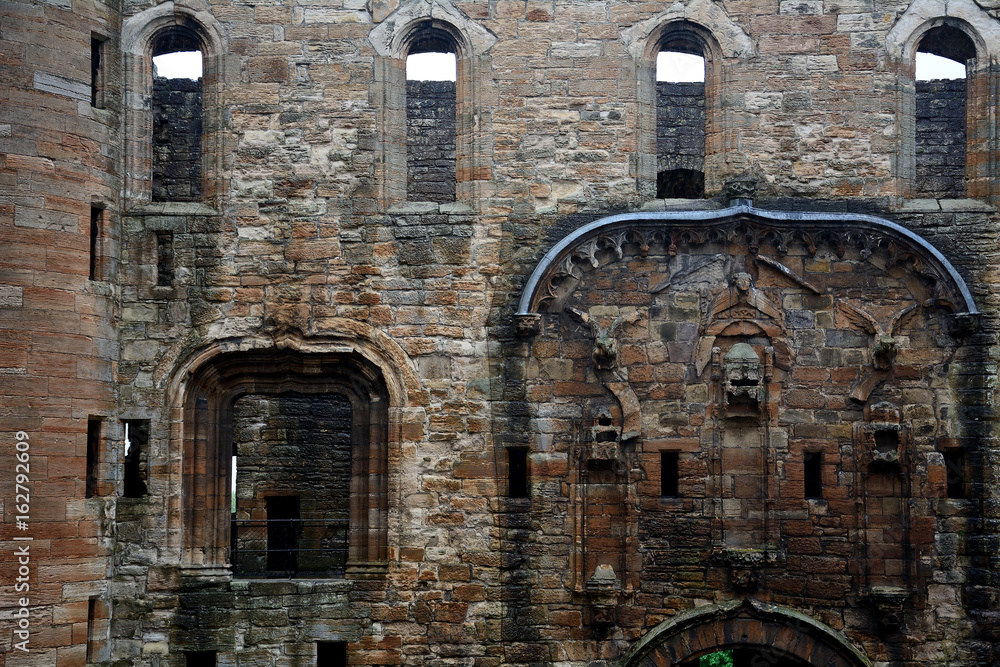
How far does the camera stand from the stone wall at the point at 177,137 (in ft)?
49.4

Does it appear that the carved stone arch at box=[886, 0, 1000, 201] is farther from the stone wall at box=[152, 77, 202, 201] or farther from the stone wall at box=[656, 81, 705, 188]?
the stone wall at box=[152, 77, 202, 201]

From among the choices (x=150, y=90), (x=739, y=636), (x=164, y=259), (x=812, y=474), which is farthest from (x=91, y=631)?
(x=812, y=474)

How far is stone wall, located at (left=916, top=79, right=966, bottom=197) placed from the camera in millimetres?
15328

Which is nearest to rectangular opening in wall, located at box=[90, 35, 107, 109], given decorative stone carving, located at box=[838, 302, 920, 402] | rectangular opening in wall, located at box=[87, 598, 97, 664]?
rectangular opening in wall, located at box=[87, 598, 97, 664]

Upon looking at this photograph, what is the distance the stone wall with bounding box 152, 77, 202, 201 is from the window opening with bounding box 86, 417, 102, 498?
12.5ft

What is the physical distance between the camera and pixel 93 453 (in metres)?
12.1

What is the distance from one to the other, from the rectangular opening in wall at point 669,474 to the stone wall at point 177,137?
671 cm

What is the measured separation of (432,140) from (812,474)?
7.04m

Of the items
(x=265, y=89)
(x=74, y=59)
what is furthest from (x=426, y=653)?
(x=74, y=59)

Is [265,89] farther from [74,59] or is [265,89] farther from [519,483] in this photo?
[519,483]

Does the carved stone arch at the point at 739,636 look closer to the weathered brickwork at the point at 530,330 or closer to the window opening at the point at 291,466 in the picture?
the weathered brickwork at the point at 530,330

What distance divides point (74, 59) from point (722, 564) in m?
8.15

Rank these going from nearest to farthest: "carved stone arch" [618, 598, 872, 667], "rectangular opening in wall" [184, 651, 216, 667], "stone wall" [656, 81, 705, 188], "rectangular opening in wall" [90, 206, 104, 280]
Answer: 1. "carved stone arch" [618, 598, 872, 667]
2. "rectangular opening in wall" [184, 651, 216, 667]
3. "rectangular opening in wall" [90, 206, 104, 280]
4. "stone wall" [656, 81, 705, 188]

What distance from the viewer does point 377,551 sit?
1238 centimetres
